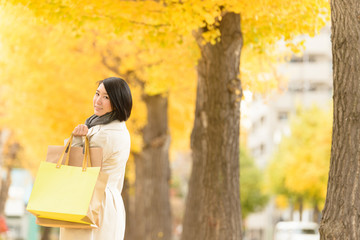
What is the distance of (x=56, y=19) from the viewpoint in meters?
9.37

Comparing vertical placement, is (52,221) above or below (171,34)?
below

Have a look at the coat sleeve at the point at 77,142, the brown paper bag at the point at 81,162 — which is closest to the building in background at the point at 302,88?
the coat sleeve at the point at 77,142

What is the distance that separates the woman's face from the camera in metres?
4.88

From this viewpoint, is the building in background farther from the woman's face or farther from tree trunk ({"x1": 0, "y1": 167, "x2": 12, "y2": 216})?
the woman's face

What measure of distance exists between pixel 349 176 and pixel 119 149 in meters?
2.54

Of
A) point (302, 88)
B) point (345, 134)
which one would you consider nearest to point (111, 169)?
point (345, 134)

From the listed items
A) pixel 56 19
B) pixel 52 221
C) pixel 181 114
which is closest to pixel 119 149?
pixel 52 221

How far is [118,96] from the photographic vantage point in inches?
192

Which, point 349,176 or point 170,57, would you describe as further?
point 170,57

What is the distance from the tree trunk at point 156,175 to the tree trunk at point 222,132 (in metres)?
6.66

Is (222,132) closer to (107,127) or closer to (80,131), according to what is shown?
(107,127)

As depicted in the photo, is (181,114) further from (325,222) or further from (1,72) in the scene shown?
(325,222)

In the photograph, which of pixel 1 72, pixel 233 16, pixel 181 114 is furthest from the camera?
pixel 181 114

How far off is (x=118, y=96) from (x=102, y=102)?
122 millimetres
